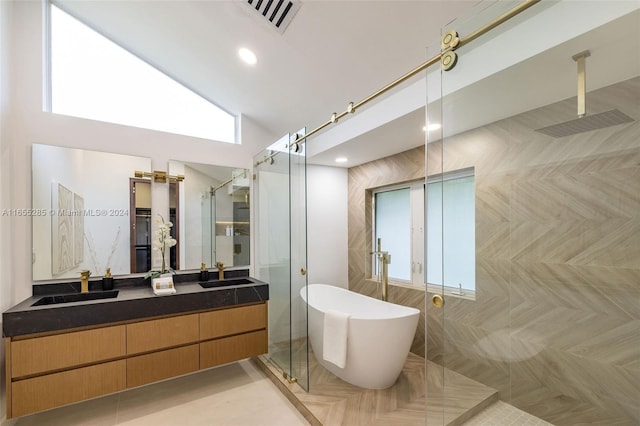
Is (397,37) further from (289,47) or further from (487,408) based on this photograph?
(487,408)

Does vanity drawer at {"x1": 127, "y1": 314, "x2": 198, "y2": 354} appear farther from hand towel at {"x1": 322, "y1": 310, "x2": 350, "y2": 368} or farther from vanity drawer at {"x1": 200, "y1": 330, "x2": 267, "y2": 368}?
hand towel at {"x1": 322, "y1": 310, "x2": 350, "y2": 368}

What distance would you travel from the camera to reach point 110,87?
2590 millimetres

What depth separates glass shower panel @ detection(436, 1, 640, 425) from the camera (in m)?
1.55

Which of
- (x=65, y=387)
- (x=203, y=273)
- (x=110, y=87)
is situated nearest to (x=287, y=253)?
(x=203, y=273)

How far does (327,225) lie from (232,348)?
78.9 inches

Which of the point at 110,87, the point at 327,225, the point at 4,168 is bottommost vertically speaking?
the point at 327,225

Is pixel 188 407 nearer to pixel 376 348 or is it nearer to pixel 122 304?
pixel 122 304

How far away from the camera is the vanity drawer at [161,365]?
2.14 m

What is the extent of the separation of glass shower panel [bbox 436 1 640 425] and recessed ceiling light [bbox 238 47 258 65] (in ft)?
5.09

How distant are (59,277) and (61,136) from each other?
45.2 inches

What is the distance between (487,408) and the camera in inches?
84.6

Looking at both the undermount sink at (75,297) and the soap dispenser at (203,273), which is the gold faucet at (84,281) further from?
the soap dispenser at (203,273)

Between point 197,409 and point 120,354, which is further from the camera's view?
point 197,409

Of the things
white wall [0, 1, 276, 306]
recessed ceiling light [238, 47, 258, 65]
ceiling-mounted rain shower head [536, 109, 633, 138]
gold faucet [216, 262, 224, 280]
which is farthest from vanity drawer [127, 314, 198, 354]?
ceiling-mounted rain shower head [536, 109, 633, 138]
